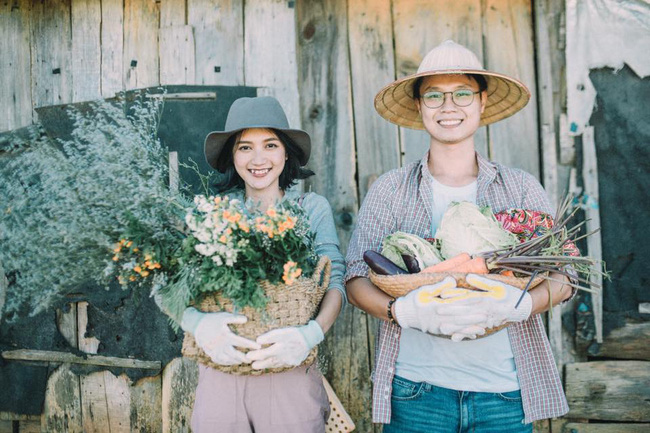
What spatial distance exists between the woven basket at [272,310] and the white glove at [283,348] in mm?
31

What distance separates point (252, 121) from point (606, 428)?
8.49ft

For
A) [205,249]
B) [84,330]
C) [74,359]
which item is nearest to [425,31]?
[205,249]

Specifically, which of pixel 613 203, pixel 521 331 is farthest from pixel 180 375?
pixel 613 203

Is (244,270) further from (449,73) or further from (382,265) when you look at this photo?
(449,73)

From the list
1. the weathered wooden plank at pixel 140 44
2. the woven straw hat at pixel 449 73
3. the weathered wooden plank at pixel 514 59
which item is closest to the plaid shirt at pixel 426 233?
the woven straw hat at pixel 449 73

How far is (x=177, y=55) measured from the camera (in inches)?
127

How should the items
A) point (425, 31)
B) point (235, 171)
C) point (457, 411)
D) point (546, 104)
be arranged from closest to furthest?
point (457, 411)
point (235, 171)
point (546, 104)
point (425, 31)

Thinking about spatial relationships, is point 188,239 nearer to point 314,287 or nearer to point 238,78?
point 314,287

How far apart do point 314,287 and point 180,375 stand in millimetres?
1608

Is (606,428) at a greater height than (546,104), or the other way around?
(546,104)

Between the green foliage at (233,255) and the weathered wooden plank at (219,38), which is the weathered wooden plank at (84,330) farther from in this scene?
the green foliage at (233,255)

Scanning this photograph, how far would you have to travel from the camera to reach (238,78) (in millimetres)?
3203

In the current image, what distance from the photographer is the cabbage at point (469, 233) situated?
5.83 feet

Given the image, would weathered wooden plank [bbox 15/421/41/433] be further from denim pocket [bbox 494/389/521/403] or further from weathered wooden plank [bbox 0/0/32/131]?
denim pocket [bbox 494/389/521/403]
